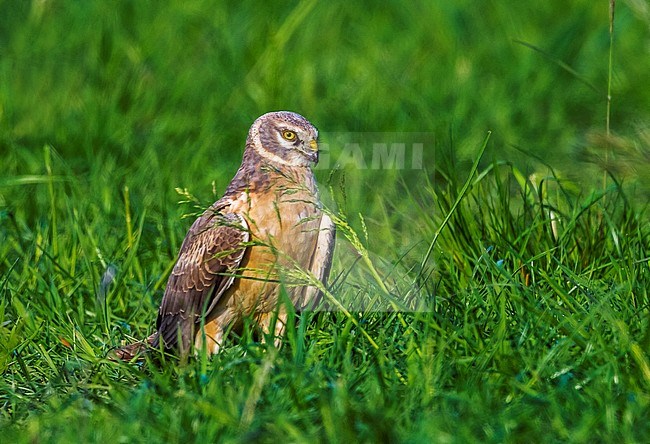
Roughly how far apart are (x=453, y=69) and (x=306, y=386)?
4.98 m

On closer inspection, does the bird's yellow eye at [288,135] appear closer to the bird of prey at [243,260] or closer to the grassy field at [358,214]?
the bird of prey at [243,260]

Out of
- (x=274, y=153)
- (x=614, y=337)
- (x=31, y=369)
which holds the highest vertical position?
(x=274, y=153)

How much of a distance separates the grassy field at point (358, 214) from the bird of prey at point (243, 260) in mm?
140

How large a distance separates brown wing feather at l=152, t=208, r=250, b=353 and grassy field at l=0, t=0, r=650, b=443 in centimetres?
21

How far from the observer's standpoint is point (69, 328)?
518 cm

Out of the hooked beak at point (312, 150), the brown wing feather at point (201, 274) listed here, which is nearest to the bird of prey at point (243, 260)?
the brown wing feather at point (201, 274)

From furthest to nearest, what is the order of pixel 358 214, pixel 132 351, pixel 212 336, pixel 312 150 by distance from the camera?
pixel 358 214 < pixel 312 150 < pixel 212 336 < pixel 132 351

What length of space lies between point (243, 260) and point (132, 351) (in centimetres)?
58

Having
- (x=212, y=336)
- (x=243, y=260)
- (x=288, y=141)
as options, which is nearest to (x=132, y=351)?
(x=212, y=336)

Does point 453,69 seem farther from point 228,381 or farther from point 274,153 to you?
point 228,381

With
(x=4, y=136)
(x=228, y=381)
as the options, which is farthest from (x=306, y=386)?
(x=4, y=136)

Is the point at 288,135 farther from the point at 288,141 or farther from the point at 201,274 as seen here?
the point at 201,274

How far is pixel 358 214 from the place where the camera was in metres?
5.67

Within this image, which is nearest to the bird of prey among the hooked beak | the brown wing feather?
the brown wing feather
